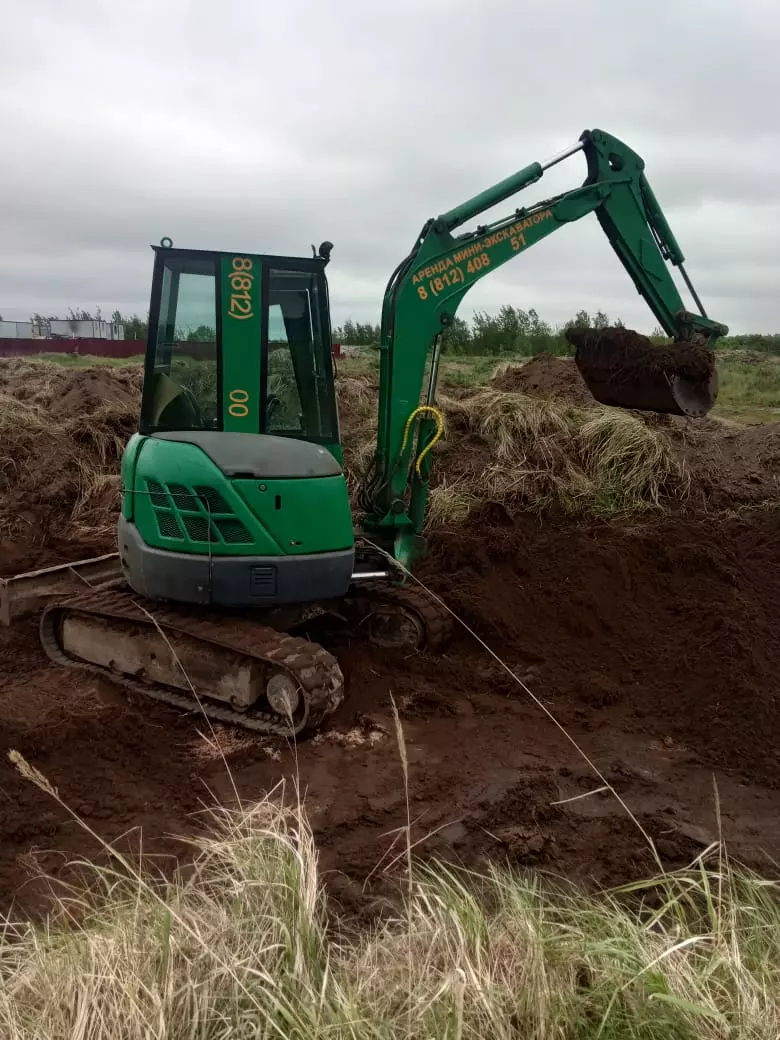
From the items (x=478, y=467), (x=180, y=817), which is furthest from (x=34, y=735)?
(x=478, y=467)

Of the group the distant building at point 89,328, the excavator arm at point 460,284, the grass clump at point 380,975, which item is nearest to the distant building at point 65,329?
the distant building at point 89,328

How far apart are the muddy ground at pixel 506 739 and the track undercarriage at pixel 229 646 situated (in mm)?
152

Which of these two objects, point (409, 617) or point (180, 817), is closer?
point (180, 817)

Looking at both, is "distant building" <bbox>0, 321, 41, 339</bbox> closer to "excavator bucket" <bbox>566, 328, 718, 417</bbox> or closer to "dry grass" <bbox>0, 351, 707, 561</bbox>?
"dry grass" <bbox>0, 351, 707, 561</bbox>

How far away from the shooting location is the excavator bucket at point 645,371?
6.03m

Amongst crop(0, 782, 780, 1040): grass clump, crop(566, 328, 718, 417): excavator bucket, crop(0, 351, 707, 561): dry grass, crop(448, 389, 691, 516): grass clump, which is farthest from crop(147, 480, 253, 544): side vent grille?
crop(448, 389, 691, 516): grass clump

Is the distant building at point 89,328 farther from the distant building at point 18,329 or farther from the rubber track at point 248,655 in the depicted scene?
the rubber track at point 248,655

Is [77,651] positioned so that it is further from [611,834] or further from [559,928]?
[559,928]

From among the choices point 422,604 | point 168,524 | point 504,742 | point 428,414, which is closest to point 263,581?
point 168,524

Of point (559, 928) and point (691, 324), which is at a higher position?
point (691, 324)

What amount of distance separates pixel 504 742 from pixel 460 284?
10.4ft

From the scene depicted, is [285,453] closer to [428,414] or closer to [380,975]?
[428,414]

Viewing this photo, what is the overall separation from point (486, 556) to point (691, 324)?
253 centimetres

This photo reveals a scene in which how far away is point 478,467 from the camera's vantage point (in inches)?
402
